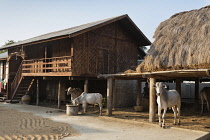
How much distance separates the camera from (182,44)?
9242 mm

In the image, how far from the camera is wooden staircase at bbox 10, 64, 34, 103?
57.3 feet

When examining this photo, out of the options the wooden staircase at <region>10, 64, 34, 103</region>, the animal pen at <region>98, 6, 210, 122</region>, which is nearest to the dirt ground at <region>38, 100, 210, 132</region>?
the animal pen at <region>98, 6, 210, 122</region>

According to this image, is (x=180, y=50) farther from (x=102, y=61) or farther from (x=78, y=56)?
(x=102, y=61)

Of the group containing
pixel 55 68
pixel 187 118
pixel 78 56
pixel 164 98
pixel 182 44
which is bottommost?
pixel 187 118

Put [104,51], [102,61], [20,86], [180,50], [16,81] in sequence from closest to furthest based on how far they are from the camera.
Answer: [180,50] → [102,61] → [104,51] → [20,86] → [16,81]

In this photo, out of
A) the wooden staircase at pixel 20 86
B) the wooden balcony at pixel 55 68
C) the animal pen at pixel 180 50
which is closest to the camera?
the animal pen at pixel 180 50

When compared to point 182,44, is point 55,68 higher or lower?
lower

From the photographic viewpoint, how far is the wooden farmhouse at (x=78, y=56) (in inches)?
526

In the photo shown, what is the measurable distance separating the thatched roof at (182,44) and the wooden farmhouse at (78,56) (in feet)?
15.1

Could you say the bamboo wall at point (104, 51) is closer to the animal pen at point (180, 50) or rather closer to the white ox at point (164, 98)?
the animal pen at point (180, 50)

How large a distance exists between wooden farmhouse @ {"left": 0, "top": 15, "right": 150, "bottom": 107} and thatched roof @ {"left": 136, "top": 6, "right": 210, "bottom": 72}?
15.1 ft

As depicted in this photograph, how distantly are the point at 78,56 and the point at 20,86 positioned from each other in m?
7.65

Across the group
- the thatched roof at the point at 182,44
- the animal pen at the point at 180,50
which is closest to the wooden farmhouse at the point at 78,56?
the animal pen at the point at 180,50

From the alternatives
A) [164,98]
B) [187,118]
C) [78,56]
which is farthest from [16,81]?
[187,118]
